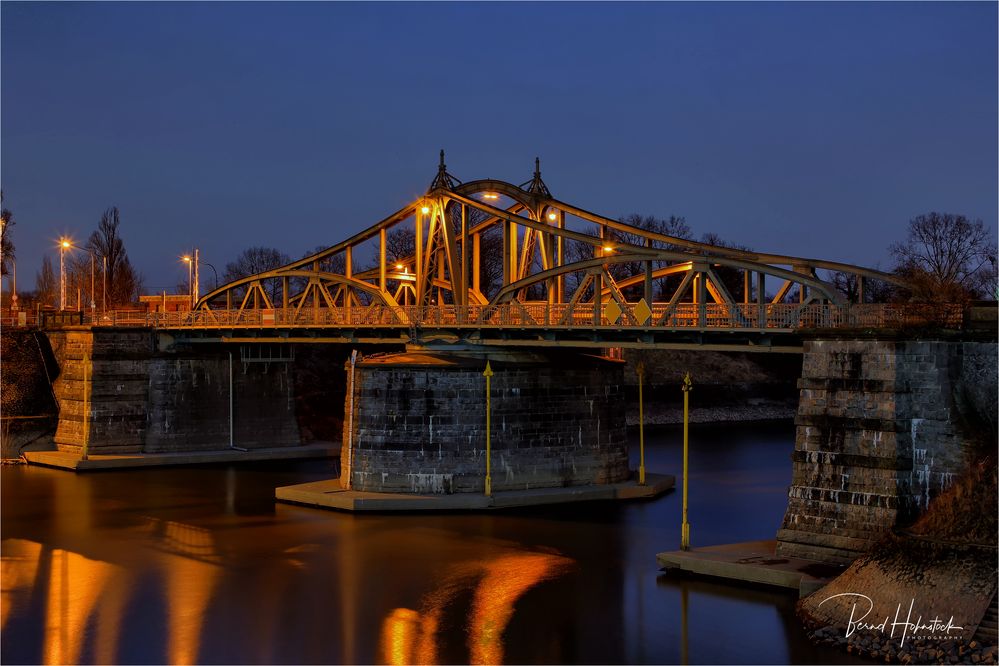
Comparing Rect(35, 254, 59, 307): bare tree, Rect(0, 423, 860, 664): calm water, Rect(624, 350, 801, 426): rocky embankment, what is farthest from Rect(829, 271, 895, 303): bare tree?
Rect(35, 254, 59, 307): bare tree

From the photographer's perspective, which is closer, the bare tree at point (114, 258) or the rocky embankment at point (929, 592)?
the rocky embankment at point (929, 592)

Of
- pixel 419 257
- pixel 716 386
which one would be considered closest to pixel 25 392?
pixel 419 257

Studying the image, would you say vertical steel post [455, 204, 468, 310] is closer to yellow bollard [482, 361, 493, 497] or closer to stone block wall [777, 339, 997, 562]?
yellow bollard [482, 361, 493, 497]

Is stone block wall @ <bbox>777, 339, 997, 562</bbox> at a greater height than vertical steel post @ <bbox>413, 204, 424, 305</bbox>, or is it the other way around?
vertical steel post @ <bbox>413, 204, 424, 305</bbox>

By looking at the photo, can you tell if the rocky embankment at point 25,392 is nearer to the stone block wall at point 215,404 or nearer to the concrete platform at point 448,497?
the stone block wall at point 215,404

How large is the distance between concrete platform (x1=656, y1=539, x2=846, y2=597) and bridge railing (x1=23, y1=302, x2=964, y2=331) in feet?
18.8

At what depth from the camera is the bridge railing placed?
89.4 feet

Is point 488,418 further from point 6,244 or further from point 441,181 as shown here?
point 6,244

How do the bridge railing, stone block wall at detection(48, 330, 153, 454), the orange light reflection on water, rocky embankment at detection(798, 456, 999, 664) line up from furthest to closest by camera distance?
1. stone block wall at detection(48, 330, 153, 454)
2. the bridge railing
3. the orange light reflection on water
4. rocky embankment at detection(798, 456, 999, 664)

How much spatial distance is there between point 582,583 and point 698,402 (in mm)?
59040

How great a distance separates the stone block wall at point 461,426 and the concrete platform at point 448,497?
570 mm

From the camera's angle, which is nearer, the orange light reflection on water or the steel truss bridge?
the orange light reflection on water

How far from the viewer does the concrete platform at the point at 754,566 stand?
25.7 m

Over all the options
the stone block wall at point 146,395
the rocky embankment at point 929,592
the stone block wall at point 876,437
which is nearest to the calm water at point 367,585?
the rocky embankment at point 929,592
